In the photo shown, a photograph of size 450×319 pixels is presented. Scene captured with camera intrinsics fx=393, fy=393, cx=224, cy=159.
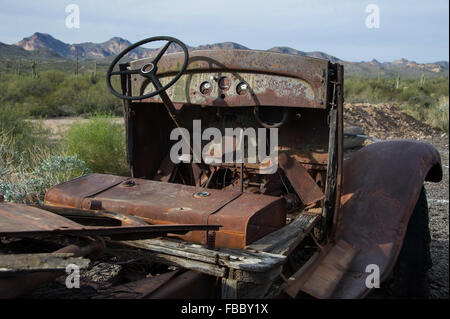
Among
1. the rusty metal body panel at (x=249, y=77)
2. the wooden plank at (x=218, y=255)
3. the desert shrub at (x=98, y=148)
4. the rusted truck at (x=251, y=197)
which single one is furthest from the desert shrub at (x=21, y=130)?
the wooden plank at (x=218, y=255)

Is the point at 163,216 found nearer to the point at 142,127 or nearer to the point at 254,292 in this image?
the point at 254,292

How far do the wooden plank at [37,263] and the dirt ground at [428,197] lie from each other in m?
0.33

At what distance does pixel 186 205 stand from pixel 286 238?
1.99 ft

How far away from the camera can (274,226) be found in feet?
7.73

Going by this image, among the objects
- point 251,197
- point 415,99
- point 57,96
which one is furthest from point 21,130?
point 415,99

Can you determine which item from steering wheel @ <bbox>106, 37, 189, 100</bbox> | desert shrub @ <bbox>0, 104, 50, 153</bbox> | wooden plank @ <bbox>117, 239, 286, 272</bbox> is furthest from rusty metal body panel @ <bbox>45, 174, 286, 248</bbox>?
desert shrub @ <bbox>0, 104, 50, 153</bbox>

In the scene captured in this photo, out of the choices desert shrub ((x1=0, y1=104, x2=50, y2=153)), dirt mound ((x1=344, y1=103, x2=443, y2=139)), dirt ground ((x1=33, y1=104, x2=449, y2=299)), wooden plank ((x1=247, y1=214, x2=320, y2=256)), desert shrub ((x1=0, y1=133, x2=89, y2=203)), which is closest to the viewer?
wooden plank ((x1=247, y1=214, x2=320, y2=256))

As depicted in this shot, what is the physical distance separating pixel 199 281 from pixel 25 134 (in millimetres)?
7253

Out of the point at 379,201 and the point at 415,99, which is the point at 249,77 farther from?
the point at 415,99

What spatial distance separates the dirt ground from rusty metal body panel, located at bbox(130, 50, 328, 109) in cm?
143

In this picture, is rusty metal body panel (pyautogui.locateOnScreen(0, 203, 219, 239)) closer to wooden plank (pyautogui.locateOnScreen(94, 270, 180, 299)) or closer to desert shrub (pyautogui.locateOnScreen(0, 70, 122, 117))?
wooden plank (pyautogui.locateOnScreen(94, 270, 180, 299))

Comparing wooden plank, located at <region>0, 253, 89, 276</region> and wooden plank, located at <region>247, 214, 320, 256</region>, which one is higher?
wooden plank, located at <region>0, 253, 89, 276</region>

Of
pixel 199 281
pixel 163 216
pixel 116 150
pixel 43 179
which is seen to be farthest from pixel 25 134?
pixel 199 281

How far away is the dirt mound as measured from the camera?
40.8 ft
